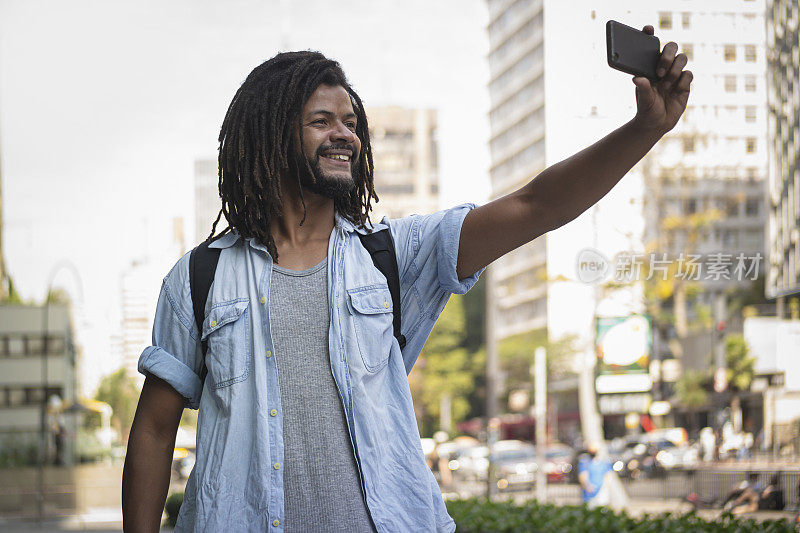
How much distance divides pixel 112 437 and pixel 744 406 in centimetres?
2417

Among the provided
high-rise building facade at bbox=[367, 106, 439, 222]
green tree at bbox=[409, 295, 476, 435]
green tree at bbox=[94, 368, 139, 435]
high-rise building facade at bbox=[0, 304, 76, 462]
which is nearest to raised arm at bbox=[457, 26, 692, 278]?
high-rise building facade at bbox=[0, 304, 76, 462]

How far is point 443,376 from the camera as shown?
2265 inches

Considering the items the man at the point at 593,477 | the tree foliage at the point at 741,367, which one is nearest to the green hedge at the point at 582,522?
the tree foliage at the point at 741,367

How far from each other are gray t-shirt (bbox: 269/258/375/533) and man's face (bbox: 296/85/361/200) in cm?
19

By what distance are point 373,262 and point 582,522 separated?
3815 millimetres

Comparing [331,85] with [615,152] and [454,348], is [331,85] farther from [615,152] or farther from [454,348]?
[454,348]

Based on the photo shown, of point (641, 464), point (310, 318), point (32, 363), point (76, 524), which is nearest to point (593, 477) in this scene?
point (641, 464)

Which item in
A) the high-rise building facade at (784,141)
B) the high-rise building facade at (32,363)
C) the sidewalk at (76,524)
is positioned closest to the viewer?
the high-rise building facade at (784,141)

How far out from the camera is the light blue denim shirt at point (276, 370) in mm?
1799

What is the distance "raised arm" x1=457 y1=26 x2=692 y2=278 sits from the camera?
1638 mm

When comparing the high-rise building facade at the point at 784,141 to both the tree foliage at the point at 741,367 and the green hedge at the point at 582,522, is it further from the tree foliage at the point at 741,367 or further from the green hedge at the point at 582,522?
the tree foliage at the point at 741,367

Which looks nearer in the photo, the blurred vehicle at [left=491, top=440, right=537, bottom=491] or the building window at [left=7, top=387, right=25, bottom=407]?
the blurred vehicle at [left=491, top=440, right=537, bottom=491]

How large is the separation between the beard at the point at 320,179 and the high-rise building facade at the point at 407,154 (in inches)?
3637

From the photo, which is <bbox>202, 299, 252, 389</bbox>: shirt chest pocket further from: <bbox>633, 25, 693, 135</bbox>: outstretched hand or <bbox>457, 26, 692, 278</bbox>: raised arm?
<bbox>633, 25, 693, 135</bbox>: outstretched hand
